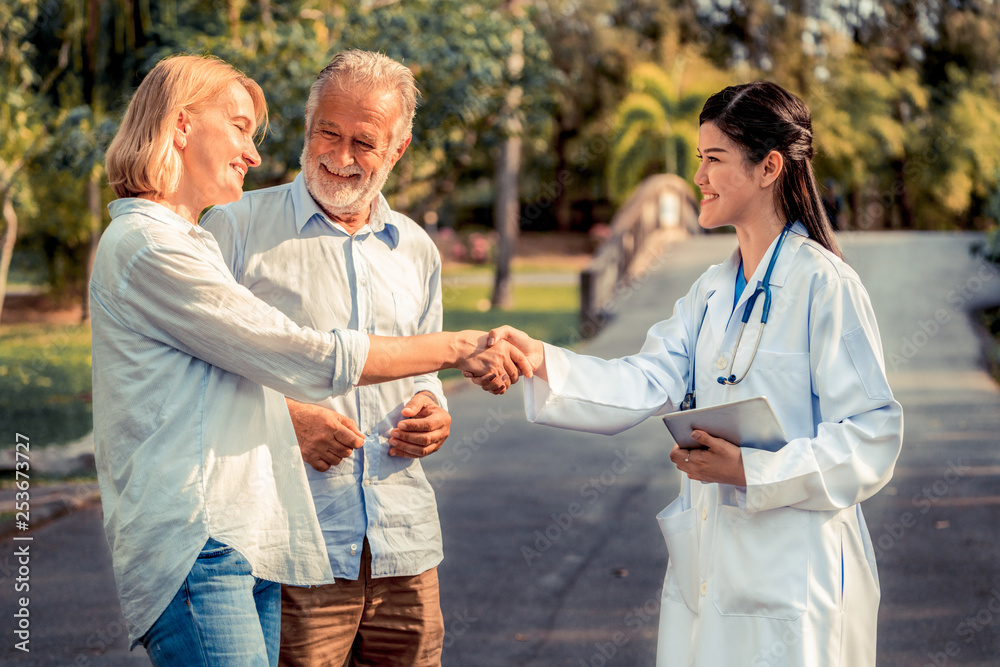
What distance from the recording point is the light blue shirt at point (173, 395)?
199cm

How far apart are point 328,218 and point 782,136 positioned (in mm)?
1265

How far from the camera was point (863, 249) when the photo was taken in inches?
691

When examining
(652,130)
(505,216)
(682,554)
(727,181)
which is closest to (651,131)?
(652,130)

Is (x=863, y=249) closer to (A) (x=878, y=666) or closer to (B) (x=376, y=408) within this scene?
(A) (x=878, y=666)

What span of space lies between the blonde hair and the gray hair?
597mm

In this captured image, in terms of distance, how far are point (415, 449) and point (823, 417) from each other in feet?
3.56

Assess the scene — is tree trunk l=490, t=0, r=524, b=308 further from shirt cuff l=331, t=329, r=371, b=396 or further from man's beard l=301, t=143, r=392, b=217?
shirt cuff l=331, t=329, r=371, b=396

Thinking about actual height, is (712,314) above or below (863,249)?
above

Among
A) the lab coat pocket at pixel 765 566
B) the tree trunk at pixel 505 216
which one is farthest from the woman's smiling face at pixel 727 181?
the tree trunk at pixel 505 216

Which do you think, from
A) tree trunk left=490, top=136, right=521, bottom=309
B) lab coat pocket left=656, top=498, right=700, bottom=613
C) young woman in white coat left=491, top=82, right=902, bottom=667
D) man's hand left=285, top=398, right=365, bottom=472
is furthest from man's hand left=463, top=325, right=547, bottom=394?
tree trunk left=490, top=136, right=521, bottom=309

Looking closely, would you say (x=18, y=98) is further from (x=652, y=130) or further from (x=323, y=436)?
(x=652, y=130)

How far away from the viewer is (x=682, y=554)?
8.25 ft

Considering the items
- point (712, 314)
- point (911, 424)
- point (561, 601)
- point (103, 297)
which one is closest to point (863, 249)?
point (911, 424)

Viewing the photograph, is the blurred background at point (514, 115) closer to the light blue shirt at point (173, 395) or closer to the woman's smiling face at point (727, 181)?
the woman's smiling face at point (727, 181)
